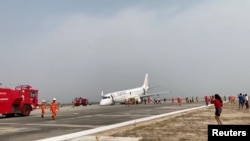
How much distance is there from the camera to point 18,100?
1203 inches

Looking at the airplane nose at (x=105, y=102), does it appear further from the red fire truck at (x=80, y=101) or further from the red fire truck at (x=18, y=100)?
the red fire truck at (x=18, y=100)

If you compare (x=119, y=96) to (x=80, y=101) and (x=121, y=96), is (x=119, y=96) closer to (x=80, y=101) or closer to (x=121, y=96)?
(x=121, y=96)

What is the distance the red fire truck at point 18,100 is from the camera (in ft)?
95.2

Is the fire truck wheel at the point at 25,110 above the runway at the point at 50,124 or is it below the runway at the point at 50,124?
above

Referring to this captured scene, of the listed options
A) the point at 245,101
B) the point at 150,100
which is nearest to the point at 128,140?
the point at 245,101

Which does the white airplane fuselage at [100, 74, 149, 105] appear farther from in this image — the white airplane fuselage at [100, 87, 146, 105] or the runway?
the runway

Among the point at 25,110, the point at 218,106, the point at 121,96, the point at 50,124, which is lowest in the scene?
the point at 50,124

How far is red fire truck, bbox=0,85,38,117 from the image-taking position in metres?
29.0

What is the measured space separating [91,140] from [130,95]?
5509 centimetres

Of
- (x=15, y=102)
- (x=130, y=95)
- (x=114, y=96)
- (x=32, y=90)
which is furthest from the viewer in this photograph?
(x=130, y=95)

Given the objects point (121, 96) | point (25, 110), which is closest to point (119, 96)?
point (121, 96)

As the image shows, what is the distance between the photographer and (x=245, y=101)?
34594 millimetres

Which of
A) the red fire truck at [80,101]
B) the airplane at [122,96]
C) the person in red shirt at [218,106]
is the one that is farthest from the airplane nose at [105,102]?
the person in red shirt at [218,106]

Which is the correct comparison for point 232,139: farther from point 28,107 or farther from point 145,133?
point 28,107
